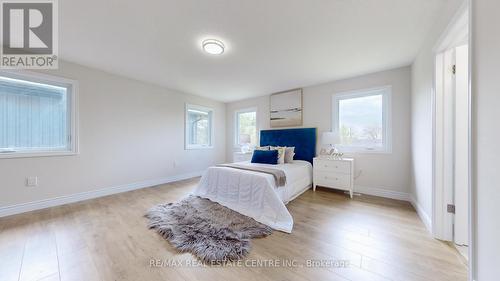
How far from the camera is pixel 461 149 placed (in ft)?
5.72

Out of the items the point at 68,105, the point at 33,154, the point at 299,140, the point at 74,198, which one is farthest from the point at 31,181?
the point at 299,140

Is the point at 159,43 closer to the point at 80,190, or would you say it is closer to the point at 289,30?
the point at 289,30

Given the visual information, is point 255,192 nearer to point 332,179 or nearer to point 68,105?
point 332,179

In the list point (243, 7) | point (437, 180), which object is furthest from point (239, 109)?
point (437, 180)

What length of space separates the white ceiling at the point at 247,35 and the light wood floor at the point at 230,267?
7.47 ft

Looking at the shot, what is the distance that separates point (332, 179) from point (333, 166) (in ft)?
0.80

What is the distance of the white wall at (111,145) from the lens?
104 inches

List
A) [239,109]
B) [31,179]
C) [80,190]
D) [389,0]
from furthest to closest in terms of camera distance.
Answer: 1. [239,109]
2. [80,190]
3. [31,179]
4. [389,0]

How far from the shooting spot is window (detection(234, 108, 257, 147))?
16.9ft

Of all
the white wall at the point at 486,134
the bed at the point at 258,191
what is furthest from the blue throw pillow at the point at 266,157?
the white wall at the point at 486,134

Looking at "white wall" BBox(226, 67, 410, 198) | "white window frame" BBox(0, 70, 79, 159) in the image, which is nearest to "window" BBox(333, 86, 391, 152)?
"white wall" BBox(226, 67, 410, 198)

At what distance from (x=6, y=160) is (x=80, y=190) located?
936 millimetres

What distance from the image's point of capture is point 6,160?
7.94ft

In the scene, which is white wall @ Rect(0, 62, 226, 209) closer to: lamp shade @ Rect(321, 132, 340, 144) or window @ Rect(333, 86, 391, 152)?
lamp shade @ Rect(321, 132, 340, 144)
